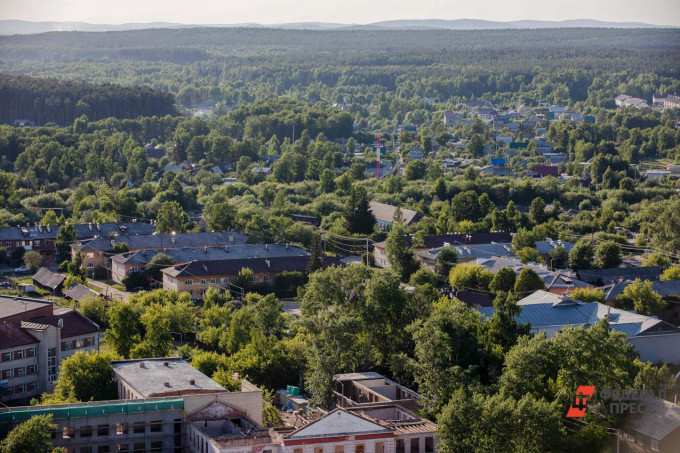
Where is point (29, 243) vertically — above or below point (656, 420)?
below

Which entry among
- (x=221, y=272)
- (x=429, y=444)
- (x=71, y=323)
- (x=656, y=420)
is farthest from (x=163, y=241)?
(x=656, y=420)

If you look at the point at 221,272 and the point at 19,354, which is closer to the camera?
the point at 19,354

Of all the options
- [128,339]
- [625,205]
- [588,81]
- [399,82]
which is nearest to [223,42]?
[399,82]

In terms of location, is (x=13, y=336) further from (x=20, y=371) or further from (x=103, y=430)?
(x=103, y=430)

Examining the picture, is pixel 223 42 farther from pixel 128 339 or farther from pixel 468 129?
pixel 128 339

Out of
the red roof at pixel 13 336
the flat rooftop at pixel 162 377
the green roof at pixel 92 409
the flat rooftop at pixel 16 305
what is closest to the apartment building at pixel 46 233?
the flat rooftop at pixel 16 305

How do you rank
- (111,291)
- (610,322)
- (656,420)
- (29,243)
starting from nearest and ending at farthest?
(656,420) → (610,322) → (111,291) → (29,243)

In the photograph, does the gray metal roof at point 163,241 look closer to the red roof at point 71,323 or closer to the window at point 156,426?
the red roof at point 71,323
